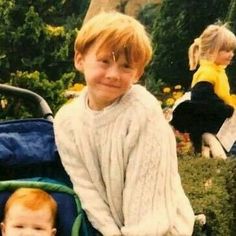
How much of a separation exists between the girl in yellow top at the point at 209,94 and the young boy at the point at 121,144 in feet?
9.91

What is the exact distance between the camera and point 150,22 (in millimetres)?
13039

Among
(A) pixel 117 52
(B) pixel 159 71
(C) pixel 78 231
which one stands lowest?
(B) pixel 159 71

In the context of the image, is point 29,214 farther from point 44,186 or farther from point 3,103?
point 3,103

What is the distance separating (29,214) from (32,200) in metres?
0.07

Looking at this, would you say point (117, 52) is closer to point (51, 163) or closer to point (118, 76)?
point (118, 76)

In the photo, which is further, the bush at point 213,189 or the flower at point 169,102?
the flower at point 169,102

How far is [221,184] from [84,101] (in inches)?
87.3

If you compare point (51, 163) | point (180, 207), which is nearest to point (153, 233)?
point (180, 207)

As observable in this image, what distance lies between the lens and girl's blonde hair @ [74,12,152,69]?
3.12 m

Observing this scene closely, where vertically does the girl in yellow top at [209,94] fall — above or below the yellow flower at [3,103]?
above

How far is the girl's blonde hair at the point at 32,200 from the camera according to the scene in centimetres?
320

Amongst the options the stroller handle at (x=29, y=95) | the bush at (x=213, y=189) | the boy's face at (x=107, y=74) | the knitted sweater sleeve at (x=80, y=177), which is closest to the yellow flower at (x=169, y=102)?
the bush at (x=213, y=189)

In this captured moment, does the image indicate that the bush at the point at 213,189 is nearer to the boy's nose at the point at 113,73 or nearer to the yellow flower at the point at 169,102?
the boy's nose at the point at 113,73

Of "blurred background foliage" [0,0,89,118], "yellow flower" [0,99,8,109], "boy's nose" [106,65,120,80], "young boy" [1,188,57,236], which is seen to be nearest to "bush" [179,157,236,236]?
"young boy" [1,188,57,236]
